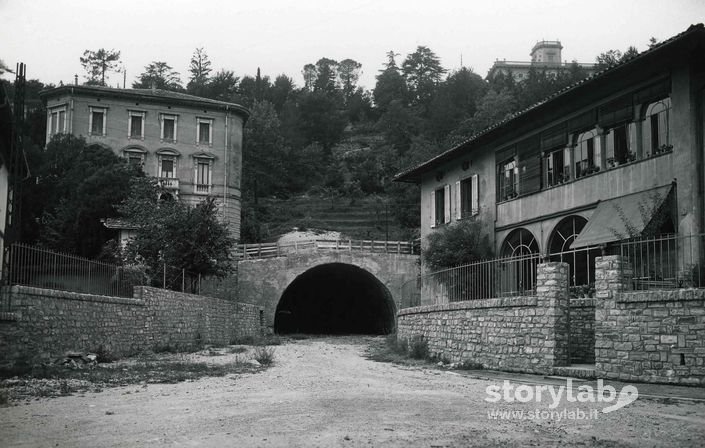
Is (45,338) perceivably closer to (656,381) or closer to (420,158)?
(656,381)

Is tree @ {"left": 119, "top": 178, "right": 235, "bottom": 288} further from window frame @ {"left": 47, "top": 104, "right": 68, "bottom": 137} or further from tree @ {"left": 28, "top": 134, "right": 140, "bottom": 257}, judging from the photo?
window frame @ {"left": 47, "top": 104, "right": 68, "bottom": 137}

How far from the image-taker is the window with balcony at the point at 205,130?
4766 cm

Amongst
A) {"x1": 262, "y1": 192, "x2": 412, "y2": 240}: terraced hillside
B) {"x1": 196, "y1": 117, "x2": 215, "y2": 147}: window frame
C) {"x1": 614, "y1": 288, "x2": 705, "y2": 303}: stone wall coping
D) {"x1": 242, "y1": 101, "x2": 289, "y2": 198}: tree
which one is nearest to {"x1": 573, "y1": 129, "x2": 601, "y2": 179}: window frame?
{"x1": 614, "y1": 288, "x2": 705, "y2": 303}: stone wall coping

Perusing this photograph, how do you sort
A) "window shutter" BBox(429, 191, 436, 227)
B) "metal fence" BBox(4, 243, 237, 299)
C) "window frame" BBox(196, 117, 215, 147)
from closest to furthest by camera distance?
"metal fence" BBox(4, 243, 237, 299) → "window shutter" BBox(429, 191, 436, 227) → "window frame" BBox(196, 117, 215, 147)

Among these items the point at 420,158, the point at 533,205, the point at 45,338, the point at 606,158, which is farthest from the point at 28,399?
the point at 420,158

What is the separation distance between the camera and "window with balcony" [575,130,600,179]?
800 inches

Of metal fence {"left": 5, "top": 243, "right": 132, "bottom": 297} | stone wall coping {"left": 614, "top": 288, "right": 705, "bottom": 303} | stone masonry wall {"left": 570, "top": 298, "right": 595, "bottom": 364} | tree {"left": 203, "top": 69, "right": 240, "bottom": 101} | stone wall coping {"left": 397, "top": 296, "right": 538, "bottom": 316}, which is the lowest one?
stone masonry wall {"left": 570, "top": 298, "right": 595, "bottom": 364}

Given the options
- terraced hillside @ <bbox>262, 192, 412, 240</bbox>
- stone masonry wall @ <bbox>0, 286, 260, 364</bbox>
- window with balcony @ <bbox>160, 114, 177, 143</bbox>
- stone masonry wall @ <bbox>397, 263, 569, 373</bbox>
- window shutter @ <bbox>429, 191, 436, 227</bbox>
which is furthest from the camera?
terraced hillside @ <bbox>262, 192, 412, 240</bbox>

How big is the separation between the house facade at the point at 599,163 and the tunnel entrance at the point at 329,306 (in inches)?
600

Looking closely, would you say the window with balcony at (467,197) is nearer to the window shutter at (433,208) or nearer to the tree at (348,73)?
the window shutter at (433,208)

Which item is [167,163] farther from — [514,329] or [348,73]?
[348,73]

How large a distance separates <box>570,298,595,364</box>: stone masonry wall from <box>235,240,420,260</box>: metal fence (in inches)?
849

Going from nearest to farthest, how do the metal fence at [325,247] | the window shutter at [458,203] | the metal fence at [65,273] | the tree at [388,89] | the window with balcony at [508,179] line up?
1. the metal fence at [65,273]
2. the window with balcony at [508,179]
3. the window shutter at [458,203]
4. the metal fence at [325,247]
5. the tree at [388,89]

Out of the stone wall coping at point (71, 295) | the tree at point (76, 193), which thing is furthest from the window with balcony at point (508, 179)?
the tree at point (76, 193)
